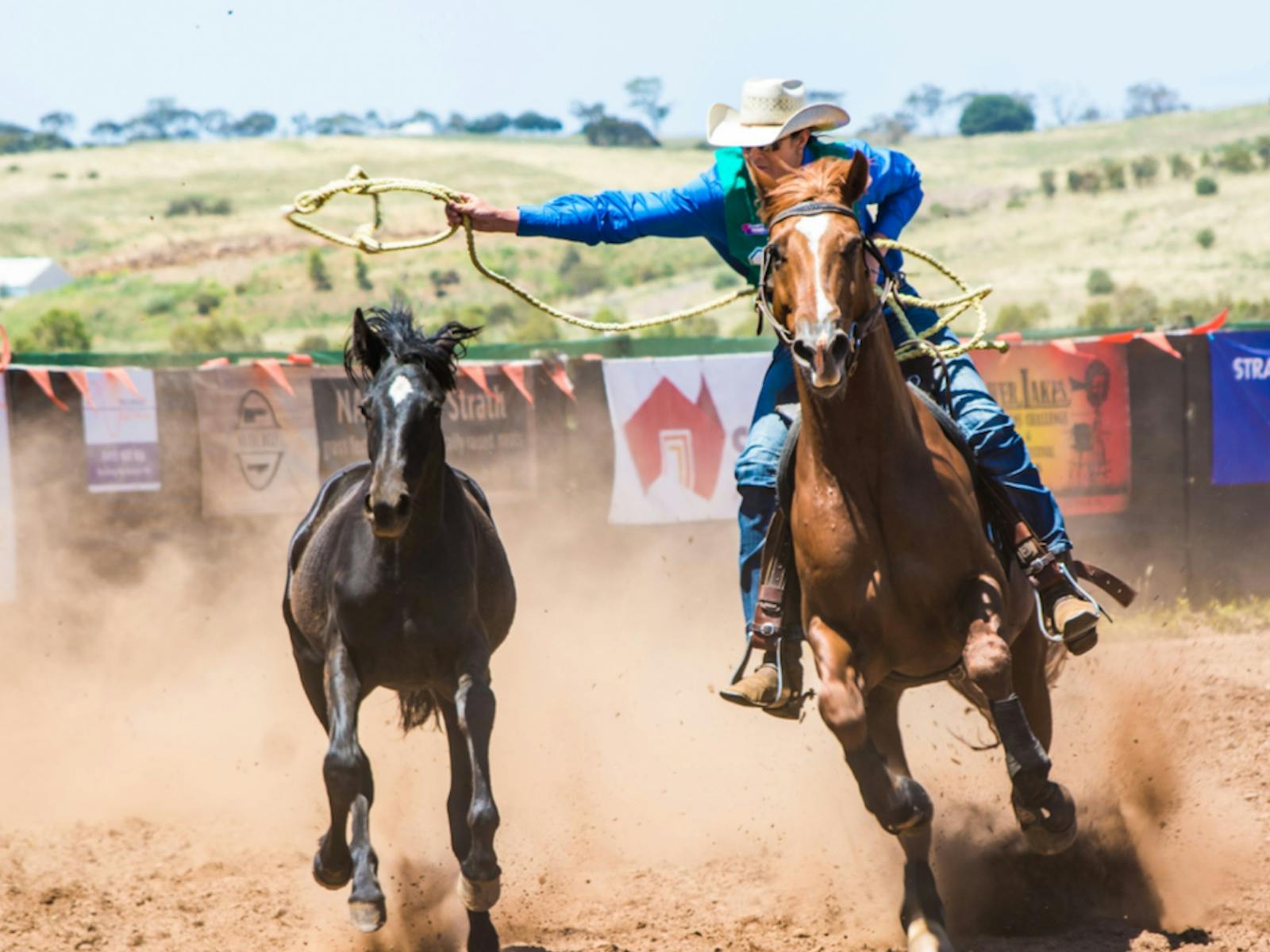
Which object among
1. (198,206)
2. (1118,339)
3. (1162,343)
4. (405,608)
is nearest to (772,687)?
(405,608)

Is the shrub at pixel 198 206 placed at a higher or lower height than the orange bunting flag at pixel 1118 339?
higher

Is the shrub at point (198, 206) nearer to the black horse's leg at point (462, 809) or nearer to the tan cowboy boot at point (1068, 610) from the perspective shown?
the black horse's leg at point (462, 809)

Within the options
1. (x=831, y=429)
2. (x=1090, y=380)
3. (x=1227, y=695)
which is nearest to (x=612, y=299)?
(x=1090, y=380)

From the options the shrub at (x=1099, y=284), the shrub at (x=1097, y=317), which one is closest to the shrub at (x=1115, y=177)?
the shrub at (x=1099, y=284)

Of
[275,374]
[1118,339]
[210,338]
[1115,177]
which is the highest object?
[1115,177]

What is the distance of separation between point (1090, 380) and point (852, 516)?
8012 mm

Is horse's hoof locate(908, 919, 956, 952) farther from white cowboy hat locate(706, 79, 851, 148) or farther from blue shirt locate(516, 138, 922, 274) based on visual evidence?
white cowboy hat locate(706, 79, 851, 148)

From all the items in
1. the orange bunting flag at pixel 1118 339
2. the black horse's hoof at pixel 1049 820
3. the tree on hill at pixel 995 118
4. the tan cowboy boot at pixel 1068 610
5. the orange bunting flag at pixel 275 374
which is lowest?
the black horse's hoof at pixel 1049 820

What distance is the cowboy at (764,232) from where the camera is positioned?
573cm

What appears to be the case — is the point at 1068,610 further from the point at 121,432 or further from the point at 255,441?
the point at 121,432

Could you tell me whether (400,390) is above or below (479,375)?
A: above

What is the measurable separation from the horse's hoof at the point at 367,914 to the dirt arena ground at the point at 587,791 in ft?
3.30

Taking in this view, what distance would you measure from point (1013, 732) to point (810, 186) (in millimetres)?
1916

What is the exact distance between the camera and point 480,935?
6.23 meters
